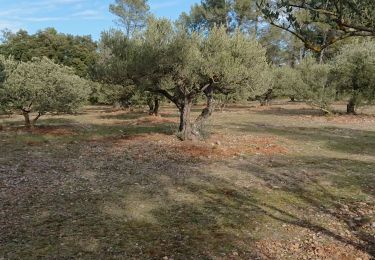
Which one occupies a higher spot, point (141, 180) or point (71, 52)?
point (71, 52)

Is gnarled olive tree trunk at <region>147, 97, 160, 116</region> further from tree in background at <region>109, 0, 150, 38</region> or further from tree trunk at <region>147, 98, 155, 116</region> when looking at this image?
tree in background at <region>109, 0, 150, 38</region>

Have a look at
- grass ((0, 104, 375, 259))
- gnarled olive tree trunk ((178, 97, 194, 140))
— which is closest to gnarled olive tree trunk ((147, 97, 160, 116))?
gnarled olive tree trunk ((178, 97, 194, 140))

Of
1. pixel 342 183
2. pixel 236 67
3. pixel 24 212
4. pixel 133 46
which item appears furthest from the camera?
pixel 133 46

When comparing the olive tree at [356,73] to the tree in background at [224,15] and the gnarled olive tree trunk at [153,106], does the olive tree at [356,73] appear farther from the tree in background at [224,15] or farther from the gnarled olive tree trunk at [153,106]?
the tree in background at [224,15]

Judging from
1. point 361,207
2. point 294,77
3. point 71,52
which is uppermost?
point 71,52

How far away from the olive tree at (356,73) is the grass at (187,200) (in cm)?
1737

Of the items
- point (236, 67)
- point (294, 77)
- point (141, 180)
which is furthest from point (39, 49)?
point (141, 180)

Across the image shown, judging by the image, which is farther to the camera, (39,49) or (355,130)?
(39,49)

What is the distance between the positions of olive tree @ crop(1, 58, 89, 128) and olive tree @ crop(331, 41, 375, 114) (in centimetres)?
2536

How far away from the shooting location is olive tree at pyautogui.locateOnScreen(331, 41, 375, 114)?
3891 centimetres

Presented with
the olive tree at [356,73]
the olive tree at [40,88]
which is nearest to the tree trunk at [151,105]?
the olive tree at [40,88]

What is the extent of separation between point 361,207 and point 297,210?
6.52 ft

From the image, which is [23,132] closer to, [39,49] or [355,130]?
[355,130]

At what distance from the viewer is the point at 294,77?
145ft
